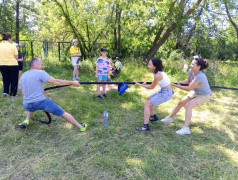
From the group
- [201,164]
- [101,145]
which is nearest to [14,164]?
[101,145]

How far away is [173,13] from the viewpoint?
25.9 ft

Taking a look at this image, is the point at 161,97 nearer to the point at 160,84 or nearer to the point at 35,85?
the point at 160,84

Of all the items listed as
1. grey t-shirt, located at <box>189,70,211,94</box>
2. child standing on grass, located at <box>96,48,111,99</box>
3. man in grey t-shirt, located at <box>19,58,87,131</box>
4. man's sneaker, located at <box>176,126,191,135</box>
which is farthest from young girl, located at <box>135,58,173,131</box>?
child standing on grass, located at <box>96,48,111,99</box>

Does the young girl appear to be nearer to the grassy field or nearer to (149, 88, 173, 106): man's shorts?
(149, 88, 173, 106): man's shorts

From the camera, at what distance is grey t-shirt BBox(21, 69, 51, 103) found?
3152mm

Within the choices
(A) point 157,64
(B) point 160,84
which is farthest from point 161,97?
(A) point 157,64

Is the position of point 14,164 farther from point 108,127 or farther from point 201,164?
point 201,164

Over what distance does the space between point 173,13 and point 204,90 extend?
5.40 m

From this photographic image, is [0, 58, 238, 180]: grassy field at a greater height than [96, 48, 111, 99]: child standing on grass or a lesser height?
lesser

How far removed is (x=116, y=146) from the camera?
10.5 ft

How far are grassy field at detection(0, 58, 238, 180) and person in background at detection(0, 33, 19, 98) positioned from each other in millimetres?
490

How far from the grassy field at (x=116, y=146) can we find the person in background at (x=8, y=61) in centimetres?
49

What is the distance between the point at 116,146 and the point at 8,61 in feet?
12.4

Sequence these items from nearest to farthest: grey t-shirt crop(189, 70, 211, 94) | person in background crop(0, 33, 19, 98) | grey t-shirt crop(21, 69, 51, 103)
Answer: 1. grey t-shirt crop(21, 69, 51, 103)
2. grey t-shirt crop(189, 70, 211, 94)
3. person in background crop(0, 33, 19, 98)
